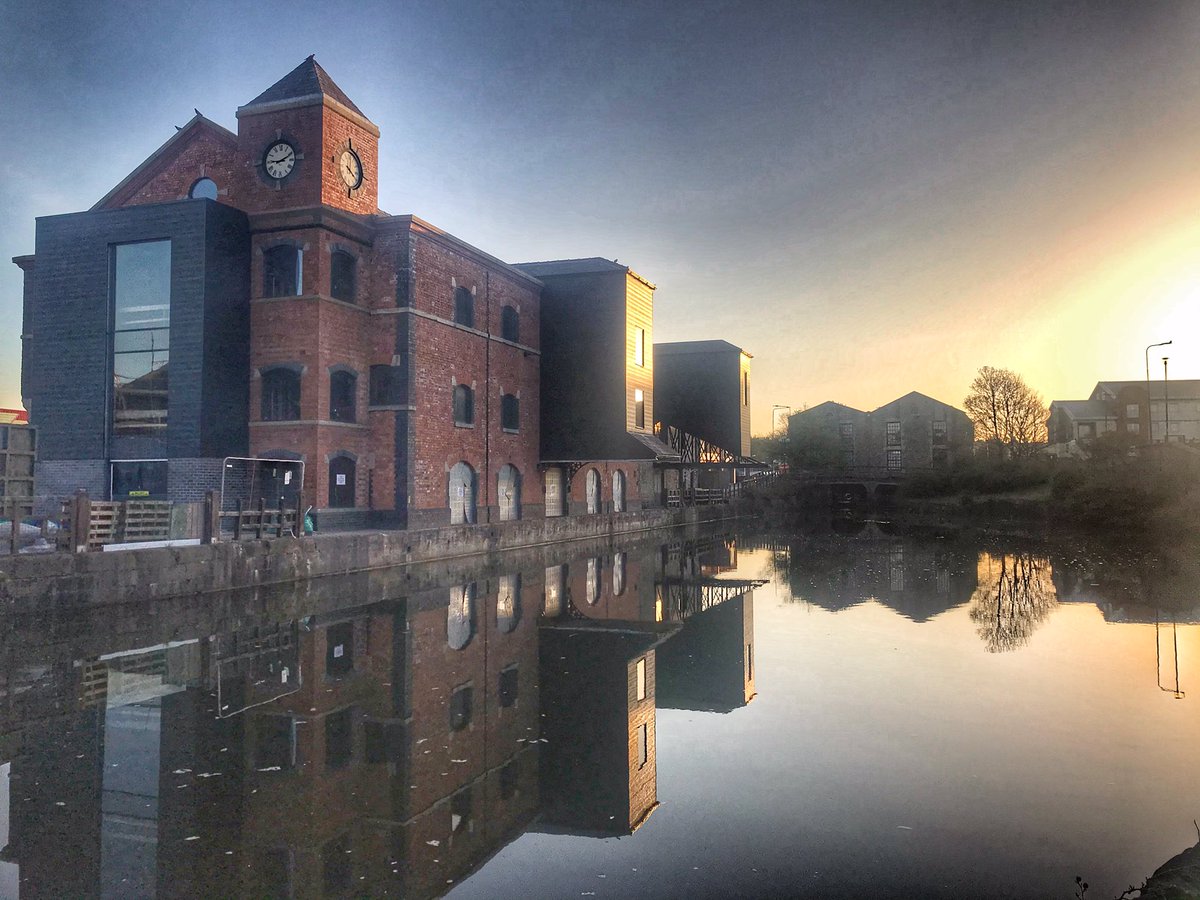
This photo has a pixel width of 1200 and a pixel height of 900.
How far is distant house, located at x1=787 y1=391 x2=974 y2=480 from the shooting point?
282 ft

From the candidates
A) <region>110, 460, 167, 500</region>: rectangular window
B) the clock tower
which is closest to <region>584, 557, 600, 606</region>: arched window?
<region>110, 460, 167, 500</region>: rectangular window

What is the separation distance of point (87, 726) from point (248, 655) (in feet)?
10.1

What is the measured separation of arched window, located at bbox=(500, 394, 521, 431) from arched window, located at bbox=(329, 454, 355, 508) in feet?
25.1

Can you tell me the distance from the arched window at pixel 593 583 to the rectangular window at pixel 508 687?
6142mm

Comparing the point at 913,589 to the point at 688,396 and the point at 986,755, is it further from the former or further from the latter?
the point at 688,396

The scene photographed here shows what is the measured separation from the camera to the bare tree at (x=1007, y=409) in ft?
225

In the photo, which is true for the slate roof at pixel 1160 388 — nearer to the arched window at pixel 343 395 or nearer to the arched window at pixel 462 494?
the arched window at pixel 462 494

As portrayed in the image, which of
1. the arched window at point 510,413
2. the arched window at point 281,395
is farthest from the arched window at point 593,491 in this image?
the arched window at point 281,395

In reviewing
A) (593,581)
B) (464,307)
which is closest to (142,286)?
(464,307)

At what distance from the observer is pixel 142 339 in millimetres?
22828

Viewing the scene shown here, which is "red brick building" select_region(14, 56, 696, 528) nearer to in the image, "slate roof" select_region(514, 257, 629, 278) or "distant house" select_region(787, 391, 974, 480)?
"slate roof" select_region(514, 257, 629, 278)

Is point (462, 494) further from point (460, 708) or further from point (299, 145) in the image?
point (460, 708)

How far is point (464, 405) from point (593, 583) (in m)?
11.3

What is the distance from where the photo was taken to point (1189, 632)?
40.9ft
